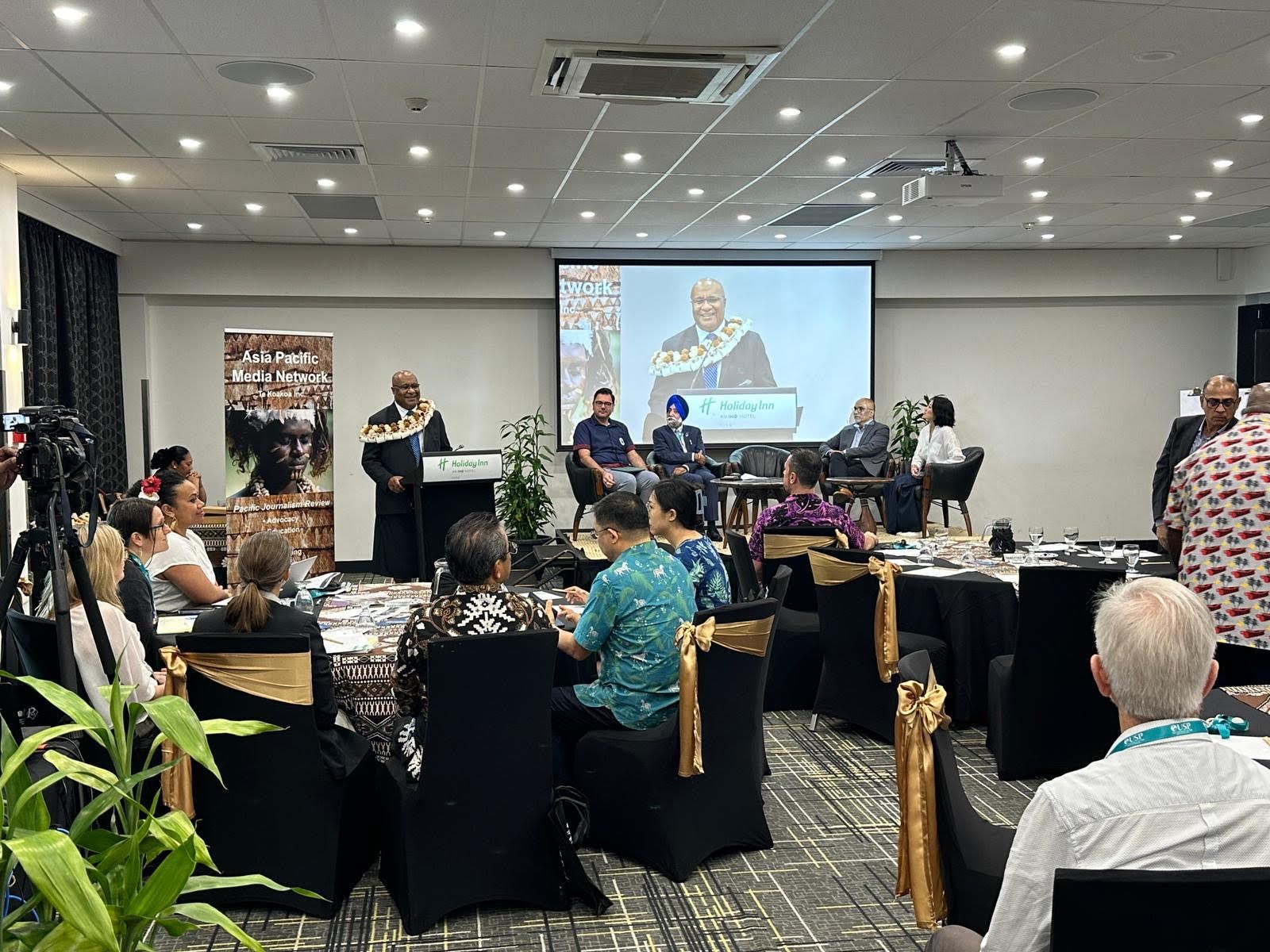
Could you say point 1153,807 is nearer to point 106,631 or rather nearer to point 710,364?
point 106,631

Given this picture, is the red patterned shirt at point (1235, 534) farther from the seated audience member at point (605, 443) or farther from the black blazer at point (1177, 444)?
the seated audience member at point (605, 443)

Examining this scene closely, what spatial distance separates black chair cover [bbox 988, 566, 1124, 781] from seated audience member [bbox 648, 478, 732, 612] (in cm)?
118

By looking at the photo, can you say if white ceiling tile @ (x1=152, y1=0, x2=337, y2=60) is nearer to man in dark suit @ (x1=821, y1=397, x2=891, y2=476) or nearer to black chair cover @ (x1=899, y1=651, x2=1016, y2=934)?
black chair cover @ (x1=899, y1=651, x2=1016, y2=934)

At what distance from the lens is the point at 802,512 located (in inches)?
223

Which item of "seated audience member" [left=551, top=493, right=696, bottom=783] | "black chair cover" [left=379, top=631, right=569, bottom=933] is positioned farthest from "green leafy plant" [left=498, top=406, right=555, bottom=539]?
"black chair cover" [left=379, top=631, right=569, bottom=933]

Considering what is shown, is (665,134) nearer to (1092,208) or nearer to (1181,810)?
(1092,208)

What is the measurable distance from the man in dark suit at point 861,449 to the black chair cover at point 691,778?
295 inches

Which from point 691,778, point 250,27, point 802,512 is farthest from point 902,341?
point 691,778

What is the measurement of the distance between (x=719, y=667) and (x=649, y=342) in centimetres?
843

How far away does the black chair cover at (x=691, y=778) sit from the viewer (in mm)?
3537

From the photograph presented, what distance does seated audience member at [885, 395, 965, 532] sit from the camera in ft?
33.6

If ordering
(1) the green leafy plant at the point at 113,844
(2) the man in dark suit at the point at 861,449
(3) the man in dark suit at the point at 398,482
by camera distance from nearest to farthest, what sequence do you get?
(1) the green leafy plant at the point at 113,844
(3) the man in dark suit at the point at 398,482
(2) the man in dark suit at the point at 861,449

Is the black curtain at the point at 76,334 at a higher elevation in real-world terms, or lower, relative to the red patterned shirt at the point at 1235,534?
higher

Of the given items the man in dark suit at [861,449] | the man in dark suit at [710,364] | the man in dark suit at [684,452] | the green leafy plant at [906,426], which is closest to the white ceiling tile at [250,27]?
the man in dark suit at [684,452]
